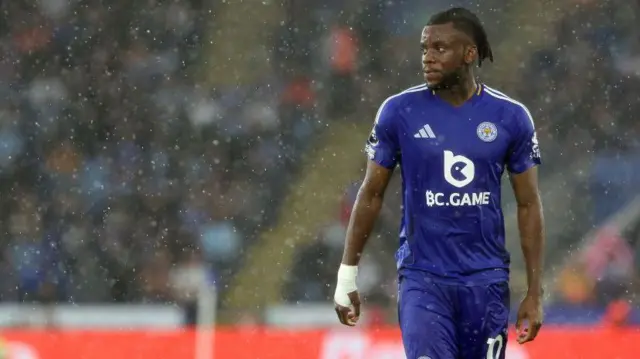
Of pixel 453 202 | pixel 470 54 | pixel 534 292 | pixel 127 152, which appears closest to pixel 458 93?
pixel 470 54

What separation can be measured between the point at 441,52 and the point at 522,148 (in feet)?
1.52

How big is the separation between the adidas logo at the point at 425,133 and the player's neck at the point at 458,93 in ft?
0.47

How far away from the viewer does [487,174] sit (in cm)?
460

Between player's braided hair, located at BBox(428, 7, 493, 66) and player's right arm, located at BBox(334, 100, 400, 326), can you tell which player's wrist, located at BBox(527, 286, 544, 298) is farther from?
player's braided hair, located at BBox(428, 7, 493, 66)

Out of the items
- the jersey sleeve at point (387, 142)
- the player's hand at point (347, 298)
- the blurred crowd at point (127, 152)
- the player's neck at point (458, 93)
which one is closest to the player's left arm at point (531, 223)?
the player's neck at point (458, 93)

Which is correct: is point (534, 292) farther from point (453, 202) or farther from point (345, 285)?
point (345, 285)

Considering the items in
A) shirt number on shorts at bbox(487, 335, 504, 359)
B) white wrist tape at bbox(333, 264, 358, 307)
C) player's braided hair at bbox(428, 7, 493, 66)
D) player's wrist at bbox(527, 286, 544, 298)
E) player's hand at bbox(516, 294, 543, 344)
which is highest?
player's braided hair at bbox(428, 7, 493, 66)

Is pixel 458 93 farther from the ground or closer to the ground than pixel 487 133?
farther from the ground

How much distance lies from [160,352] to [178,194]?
3.52 metres

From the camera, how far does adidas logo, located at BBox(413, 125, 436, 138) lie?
463 centimetres

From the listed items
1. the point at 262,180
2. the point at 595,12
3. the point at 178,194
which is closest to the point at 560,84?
the point at 595,12

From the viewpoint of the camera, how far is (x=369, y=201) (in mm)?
4664

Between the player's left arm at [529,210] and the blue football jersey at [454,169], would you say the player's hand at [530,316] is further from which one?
the blue football jersey at [454,169]

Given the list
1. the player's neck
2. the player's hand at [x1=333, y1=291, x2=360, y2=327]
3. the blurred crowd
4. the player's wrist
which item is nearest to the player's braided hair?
the player's neck
